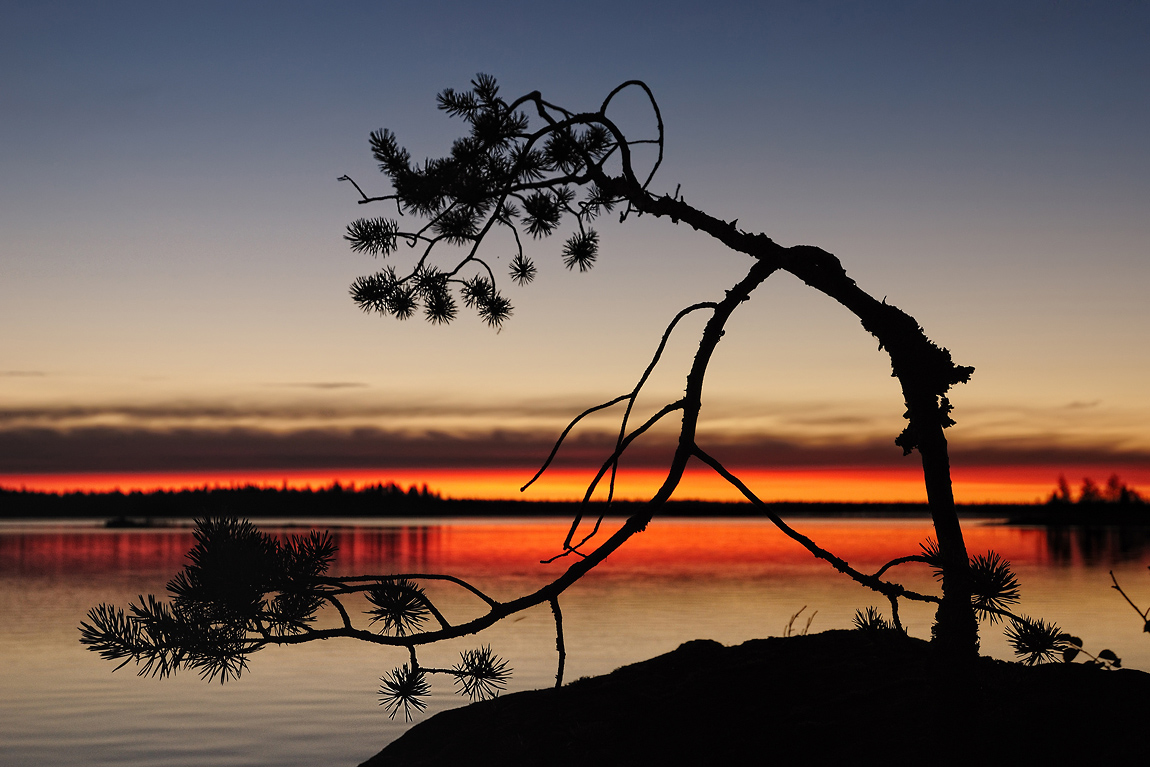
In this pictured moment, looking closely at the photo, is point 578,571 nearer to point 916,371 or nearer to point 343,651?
point 916,371

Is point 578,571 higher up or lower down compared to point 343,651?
higher up

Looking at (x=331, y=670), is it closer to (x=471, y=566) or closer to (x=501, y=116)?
(x=501, y=116)

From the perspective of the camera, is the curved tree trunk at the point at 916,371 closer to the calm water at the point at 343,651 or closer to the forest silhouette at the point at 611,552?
the forest silhouette at the point at 611,552

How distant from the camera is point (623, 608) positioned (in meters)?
24.6

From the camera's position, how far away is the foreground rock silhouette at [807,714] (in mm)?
5094

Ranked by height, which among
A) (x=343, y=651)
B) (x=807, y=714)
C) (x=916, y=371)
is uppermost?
(x=916, y=371)

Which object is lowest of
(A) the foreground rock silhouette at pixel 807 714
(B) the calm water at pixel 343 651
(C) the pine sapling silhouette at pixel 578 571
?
(B) the calm water at pixel 343 651

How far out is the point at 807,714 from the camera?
601 cm

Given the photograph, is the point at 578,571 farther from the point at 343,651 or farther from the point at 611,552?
the point at 343,651

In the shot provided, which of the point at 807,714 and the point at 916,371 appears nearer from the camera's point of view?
the point at 916,371

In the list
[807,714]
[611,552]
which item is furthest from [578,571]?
[807,714]

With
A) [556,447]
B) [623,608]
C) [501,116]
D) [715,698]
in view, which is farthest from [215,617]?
[623,608]

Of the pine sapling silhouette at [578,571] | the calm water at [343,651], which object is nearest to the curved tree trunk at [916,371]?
the pine sapling silhouette at [578,571]

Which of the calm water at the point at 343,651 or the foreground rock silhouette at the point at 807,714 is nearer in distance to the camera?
the foreground rock silhouette at the point at 807,714
